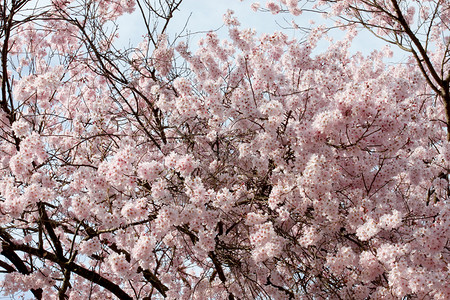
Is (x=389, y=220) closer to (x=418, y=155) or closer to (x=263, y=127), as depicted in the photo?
(x=263, y=127)

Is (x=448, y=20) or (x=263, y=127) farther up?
(x=448, y=20)

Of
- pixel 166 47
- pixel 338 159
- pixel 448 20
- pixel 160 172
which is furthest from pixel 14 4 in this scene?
pixel 448 20

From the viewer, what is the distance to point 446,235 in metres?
4.54

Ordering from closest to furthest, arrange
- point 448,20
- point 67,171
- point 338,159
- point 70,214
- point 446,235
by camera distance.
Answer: point 446,235
point 338,159
point 67,171
point 70,214
point 448,20

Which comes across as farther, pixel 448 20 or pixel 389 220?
pixel 448 20

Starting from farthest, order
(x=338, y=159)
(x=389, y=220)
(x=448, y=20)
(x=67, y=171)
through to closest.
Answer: (x=448, y=20), (x=67, y=171), (x=338, y=159), (x=389, y=220)

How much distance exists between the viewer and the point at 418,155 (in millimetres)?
6555

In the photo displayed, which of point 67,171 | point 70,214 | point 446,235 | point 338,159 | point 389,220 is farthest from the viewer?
point 70,214

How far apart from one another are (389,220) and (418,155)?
106 inches

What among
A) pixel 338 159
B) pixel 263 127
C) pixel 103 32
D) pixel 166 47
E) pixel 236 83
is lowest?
pixel 338 159

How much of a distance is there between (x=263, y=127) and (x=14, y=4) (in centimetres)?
366

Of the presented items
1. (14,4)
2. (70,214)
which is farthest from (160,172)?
(14,4)

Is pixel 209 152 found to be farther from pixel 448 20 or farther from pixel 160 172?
pixel 448 20

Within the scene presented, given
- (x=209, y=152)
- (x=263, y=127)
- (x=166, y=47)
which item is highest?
(x=166, y=47)
